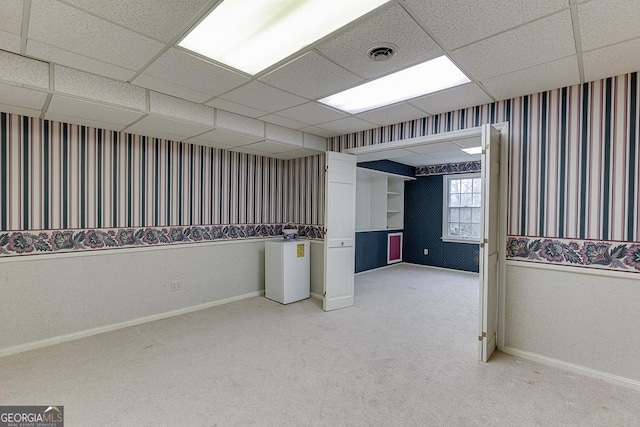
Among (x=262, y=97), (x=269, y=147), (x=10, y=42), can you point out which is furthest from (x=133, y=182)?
(x=262, y=97)

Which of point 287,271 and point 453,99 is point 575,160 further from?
point 287,271

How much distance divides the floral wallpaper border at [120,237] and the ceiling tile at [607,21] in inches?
148

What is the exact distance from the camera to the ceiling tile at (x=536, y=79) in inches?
94.3

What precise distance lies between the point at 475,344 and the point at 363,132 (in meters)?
2.98

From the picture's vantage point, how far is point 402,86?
2932 mm

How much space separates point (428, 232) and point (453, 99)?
198 inches

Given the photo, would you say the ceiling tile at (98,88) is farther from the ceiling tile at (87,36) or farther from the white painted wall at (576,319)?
the white painted wall at (576,319)

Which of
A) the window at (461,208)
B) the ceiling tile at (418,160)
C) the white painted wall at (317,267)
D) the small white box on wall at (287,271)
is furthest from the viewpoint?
the window at (461,208)

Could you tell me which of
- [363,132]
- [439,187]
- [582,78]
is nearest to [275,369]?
[363,132]

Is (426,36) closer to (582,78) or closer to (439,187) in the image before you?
(582,78)

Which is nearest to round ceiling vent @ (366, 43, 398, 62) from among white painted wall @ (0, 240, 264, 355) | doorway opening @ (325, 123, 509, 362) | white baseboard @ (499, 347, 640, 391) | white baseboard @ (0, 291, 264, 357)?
doorway opening @ (325, 123, 509, 362)

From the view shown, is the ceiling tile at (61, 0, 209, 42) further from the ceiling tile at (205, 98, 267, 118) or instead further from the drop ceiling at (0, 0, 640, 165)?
the ceiling tile at (205, 98, 267, 118)

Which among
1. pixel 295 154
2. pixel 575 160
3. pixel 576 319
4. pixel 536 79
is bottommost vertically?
pixel 576 319

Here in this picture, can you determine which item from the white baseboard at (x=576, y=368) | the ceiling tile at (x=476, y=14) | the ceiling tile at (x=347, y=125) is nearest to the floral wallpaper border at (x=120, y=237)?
the ceiling tile at (x=347, y=125)
